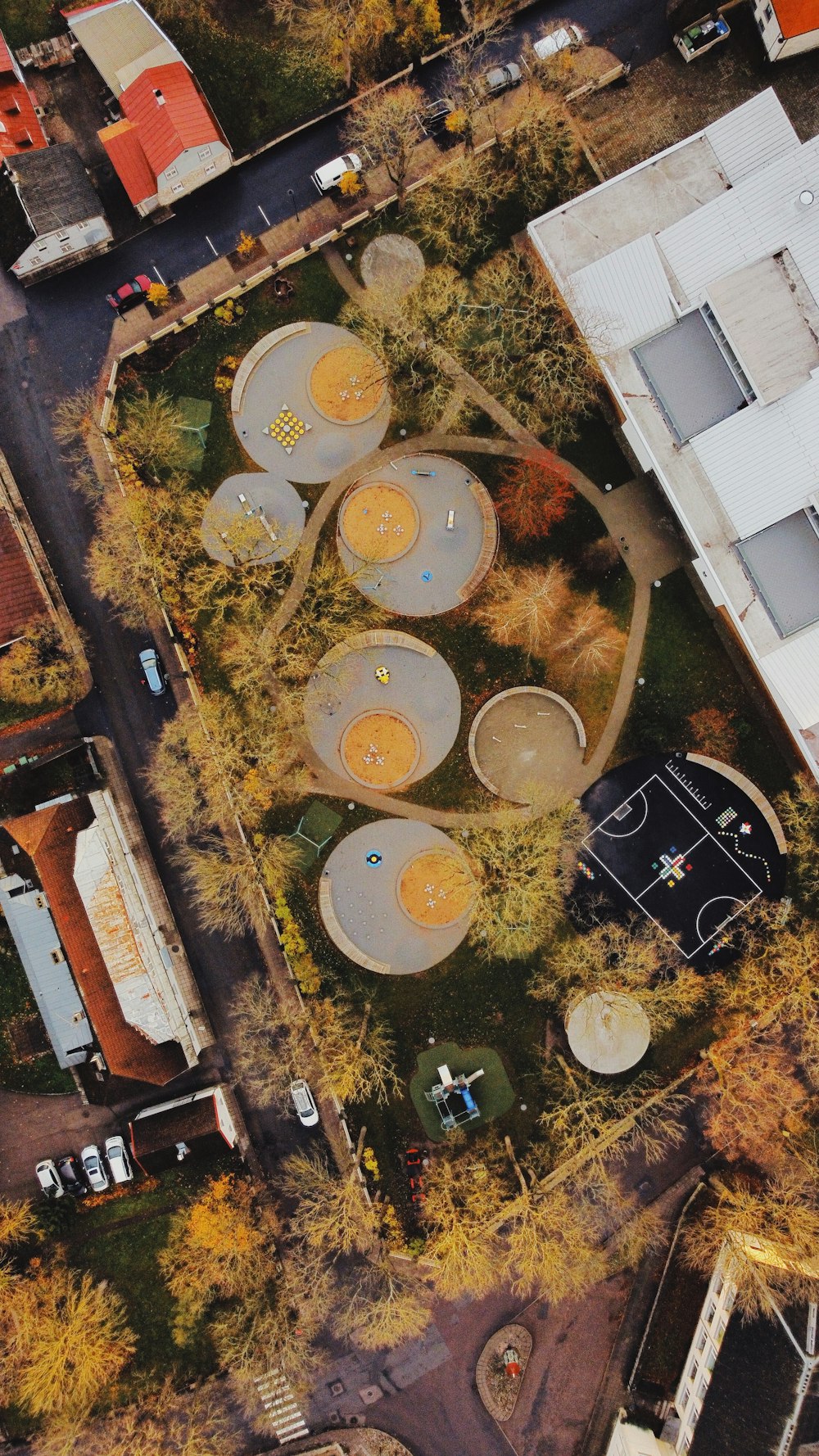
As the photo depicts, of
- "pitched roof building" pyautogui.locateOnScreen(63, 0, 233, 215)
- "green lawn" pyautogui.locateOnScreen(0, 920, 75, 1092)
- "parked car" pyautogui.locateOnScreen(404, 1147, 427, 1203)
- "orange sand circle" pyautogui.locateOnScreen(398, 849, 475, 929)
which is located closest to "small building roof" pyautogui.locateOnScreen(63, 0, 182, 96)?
"pitched roof building" pyautogui.locateOnScreen(63, 0, 233, 215)

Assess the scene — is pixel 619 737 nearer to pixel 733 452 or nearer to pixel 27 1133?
pixel 733 452

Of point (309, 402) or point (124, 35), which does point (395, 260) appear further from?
point (124, 35)

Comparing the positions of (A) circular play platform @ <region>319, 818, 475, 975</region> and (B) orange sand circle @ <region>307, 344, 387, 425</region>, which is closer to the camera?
(A) circular play platform @ <region>319, 818, 475, 975</region>

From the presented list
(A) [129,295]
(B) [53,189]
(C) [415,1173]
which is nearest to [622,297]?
(A) [129,295]

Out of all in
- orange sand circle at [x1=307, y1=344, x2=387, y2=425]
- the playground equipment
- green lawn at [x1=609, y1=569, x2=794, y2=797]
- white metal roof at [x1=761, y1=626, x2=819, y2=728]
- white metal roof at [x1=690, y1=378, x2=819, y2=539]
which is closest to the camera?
white metal roof at [x1=690, y1=378, x2=819, y2=539]

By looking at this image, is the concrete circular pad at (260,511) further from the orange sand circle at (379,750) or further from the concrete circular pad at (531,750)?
the concrete circular pad at (531,750)

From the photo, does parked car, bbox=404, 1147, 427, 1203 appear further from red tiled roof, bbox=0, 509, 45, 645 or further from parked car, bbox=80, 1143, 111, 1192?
red tiled roof, bbox=0, 509, 45, 645
